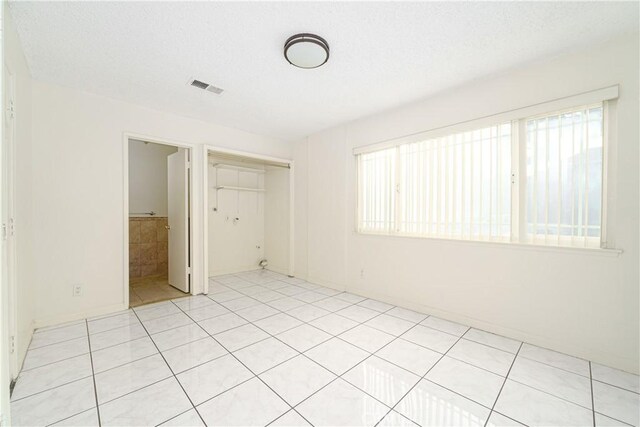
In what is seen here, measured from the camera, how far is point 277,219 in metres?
5.27

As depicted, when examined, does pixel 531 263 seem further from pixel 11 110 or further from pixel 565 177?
pixel 11 110

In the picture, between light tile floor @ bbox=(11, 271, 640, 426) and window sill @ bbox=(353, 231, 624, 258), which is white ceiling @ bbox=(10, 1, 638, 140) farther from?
light tile floor @ bbox=(11, 271, 640, 426)

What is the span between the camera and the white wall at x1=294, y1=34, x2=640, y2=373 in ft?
6.47

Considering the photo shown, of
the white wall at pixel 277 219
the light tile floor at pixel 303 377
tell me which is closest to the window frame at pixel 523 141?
the light tile floor at pixel 303 377

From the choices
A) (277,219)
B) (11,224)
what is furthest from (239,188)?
(11,224)

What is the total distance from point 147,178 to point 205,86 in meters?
3.34

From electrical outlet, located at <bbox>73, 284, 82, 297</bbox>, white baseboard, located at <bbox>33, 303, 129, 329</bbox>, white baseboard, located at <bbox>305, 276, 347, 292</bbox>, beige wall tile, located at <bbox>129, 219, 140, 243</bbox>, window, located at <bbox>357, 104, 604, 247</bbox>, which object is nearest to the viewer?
window, located at <bbox>357, 104, 604, 247</bbox>

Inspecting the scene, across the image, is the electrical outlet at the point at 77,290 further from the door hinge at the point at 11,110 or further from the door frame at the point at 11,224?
the door hinge at the point at 11,110

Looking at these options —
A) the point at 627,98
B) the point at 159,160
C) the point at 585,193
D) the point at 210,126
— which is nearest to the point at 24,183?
the point at 210,126

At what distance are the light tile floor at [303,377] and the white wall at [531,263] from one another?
0.71 feet

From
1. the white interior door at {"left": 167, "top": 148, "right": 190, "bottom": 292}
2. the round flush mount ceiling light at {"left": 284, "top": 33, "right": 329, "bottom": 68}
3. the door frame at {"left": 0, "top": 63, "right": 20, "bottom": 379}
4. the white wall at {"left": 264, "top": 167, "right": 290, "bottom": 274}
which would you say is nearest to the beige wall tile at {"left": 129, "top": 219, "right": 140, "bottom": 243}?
the white interior door at {"left": 167, "top": 148, "right": 190, "bottom": 292}

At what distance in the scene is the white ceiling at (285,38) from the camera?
175 cm

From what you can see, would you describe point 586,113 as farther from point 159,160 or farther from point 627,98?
point 159,160

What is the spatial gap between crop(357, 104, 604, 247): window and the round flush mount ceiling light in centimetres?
161
